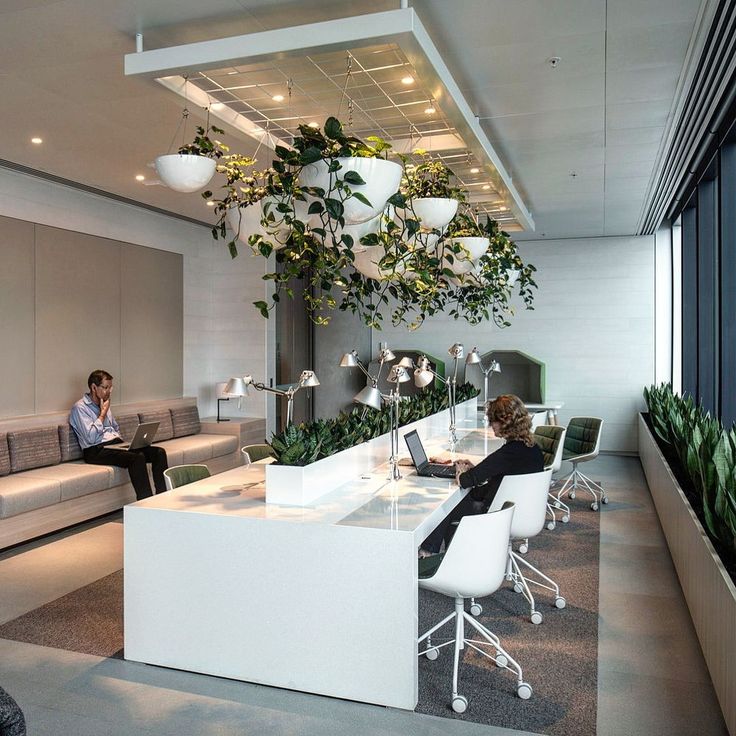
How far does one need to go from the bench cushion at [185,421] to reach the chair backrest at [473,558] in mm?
5366

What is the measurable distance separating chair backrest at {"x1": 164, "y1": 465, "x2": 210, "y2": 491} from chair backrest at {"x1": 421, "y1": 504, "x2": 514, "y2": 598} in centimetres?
167

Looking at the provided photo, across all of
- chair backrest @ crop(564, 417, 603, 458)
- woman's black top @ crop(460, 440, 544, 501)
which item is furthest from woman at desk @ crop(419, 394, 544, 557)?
chair backrest @ crop(564, 417, 603, 458)

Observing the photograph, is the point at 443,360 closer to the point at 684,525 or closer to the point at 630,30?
the point at 684,525

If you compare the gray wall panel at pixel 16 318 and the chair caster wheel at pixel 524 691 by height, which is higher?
the gray wall panel at pixel 16 318

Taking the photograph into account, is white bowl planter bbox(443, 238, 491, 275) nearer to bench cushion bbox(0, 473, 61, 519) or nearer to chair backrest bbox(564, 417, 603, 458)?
chair backrest bbox(564, 417, 603, 458)

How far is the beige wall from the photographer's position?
5875 mm

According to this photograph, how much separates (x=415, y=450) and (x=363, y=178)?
208cm

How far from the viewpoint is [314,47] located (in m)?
2.66

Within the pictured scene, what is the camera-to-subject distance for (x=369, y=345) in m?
10.5

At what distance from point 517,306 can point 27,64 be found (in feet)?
24.1

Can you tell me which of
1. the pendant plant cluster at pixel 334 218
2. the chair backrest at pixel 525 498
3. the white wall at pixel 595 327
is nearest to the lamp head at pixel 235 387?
the pendant plant cluster at pixel 334 218

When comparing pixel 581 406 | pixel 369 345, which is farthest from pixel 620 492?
pixel 369 345

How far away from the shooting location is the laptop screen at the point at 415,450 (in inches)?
161

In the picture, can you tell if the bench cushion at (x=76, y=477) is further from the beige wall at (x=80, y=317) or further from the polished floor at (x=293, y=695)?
the polished floor at (x=293, y=695)
